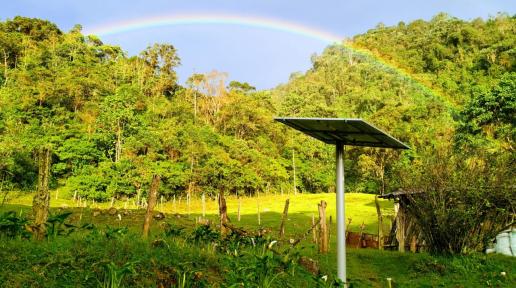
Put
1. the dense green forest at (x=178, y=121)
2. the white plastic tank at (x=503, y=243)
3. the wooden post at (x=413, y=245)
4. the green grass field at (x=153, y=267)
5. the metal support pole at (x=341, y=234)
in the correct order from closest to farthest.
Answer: the green grass field at (x=153, y=267) → the metal support pole at (x=341, y=234) → the white plastic tank at (x=503, y=243) → the wooden post at (x=413, y=245) → the dense green forest at (x=178, y=121)

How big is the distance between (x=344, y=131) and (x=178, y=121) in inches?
2036

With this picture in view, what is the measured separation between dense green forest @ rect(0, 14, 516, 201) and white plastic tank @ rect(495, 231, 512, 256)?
17398 mm

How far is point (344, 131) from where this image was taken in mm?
6320

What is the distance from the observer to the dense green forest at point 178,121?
45.6 metres

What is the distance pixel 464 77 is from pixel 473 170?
6817 cm

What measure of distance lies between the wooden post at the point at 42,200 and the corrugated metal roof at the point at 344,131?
373 centimetres

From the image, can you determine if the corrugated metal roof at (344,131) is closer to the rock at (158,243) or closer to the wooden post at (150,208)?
the rock at (158,243)

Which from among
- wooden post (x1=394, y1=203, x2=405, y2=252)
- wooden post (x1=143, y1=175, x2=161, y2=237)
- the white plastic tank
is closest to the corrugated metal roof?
wooden post (x1=143, y1=175, x2=161, y2=237)

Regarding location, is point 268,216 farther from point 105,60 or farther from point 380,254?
point 105,60

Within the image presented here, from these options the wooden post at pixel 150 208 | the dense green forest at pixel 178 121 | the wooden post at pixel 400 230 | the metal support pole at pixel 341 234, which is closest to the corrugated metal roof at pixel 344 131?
the metal support pole at pixel 341 234

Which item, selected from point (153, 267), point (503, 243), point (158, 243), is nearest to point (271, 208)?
point (503, 243)

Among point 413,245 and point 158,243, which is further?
point 413,245

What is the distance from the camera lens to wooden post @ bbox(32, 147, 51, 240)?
629 centimetres

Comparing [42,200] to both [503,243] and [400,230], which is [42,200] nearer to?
[503,243]
